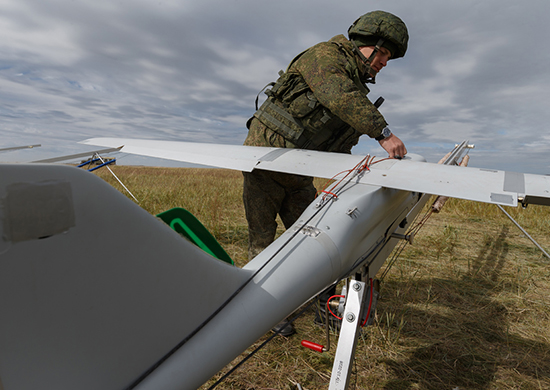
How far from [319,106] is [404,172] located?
1255 millimetres

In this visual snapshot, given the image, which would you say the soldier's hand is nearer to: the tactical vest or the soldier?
the soldier

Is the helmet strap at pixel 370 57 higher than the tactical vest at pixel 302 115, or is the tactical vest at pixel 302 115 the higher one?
the helmet strap at pixel 370 57

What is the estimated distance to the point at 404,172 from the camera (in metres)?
2.56

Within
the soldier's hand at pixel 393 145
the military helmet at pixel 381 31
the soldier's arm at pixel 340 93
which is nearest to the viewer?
the soldier's arm at pixel 340 93

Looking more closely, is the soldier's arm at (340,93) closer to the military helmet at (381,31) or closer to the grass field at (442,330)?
the military helmet at (381,31)

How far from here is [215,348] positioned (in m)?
1.13

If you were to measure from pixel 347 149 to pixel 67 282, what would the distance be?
148 inches

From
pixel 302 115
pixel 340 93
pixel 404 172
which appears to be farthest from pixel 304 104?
pixel 404 172

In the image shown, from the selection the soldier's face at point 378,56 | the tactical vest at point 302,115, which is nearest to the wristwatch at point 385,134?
the tactical vest at point 302,115

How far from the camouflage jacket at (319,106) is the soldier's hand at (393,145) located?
15 cm

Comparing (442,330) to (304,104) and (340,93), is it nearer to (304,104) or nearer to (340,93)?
(340,93)

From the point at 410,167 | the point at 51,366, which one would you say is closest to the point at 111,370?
the point at 51,366

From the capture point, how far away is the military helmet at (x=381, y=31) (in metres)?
3.25

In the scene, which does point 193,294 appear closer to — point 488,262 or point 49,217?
point 49,217
